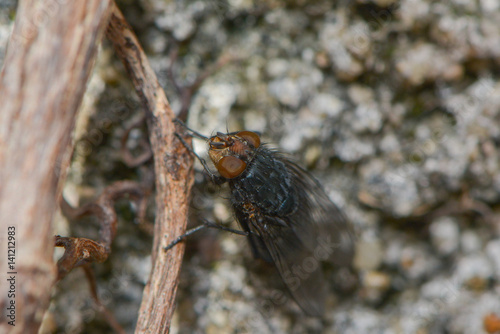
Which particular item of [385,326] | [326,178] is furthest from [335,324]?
[326,178]

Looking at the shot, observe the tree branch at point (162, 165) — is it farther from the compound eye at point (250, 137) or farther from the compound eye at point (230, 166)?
the compound eye at point (250, 137)

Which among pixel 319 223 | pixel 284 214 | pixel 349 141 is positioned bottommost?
pixel 284 214

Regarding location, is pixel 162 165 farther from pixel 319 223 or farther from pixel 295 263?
pixel 319 223

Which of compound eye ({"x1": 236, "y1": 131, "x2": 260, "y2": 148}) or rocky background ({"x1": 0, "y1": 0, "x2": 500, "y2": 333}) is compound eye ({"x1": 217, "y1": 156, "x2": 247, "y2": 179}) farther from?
rocky background ({"x1": 0, "y1": 0, "x2": 500, "y2": 333})

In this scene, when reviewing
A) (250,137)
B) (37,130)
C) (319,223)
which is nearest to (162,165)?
(250,137)

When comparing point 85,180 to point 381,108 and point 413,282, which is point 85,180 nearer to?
point 381,108

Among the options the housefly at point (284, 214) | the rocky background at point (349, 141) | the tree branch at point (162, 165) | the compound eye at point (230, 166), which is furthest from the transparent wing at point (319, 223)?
the tree branch at point (162, 165)
